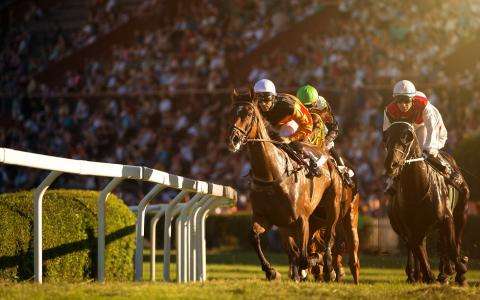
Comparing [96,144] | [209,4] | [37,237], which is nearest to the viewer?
[37,237]

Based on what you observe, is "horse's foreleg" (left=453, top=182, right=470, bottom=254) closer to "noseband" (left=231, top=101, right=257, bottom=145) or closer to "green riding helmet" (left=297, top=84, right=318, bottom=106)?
"green riding helmet" (left=297, top=84, right=318, bottom=106)

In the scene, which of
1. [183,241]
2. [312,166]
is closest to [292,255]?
[312,166]

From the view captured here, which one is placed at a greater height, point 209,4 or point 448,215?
point 209,4

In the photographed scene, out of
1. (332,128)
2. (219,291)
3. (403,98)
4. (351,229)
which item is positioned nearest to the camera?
(219,291)

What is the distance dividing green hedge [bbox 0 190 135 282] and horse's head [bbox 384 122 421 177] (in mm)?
2431

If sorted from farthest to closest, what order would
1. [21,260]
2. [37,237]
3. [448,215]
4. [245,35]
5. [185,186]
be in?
[245,35], [448,215], [185,186], [21,260], [37,237]

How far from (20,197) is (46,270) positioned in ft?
1.97

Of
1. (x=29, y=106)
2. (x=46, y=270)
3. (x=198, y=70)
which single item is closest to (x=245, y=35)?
(x=198, y=70)

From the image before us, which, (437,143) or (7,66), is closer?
(437,143)

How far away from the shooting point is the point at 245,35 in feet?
88.3

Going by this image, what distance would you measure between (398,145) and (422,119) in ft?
2.84

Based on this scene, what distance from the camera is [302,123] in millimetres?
10789

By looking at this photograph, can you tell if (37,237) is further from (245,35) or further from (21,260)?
(245,35)

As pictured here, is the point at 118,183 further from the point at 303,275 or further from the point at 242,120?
the point at 303,275
